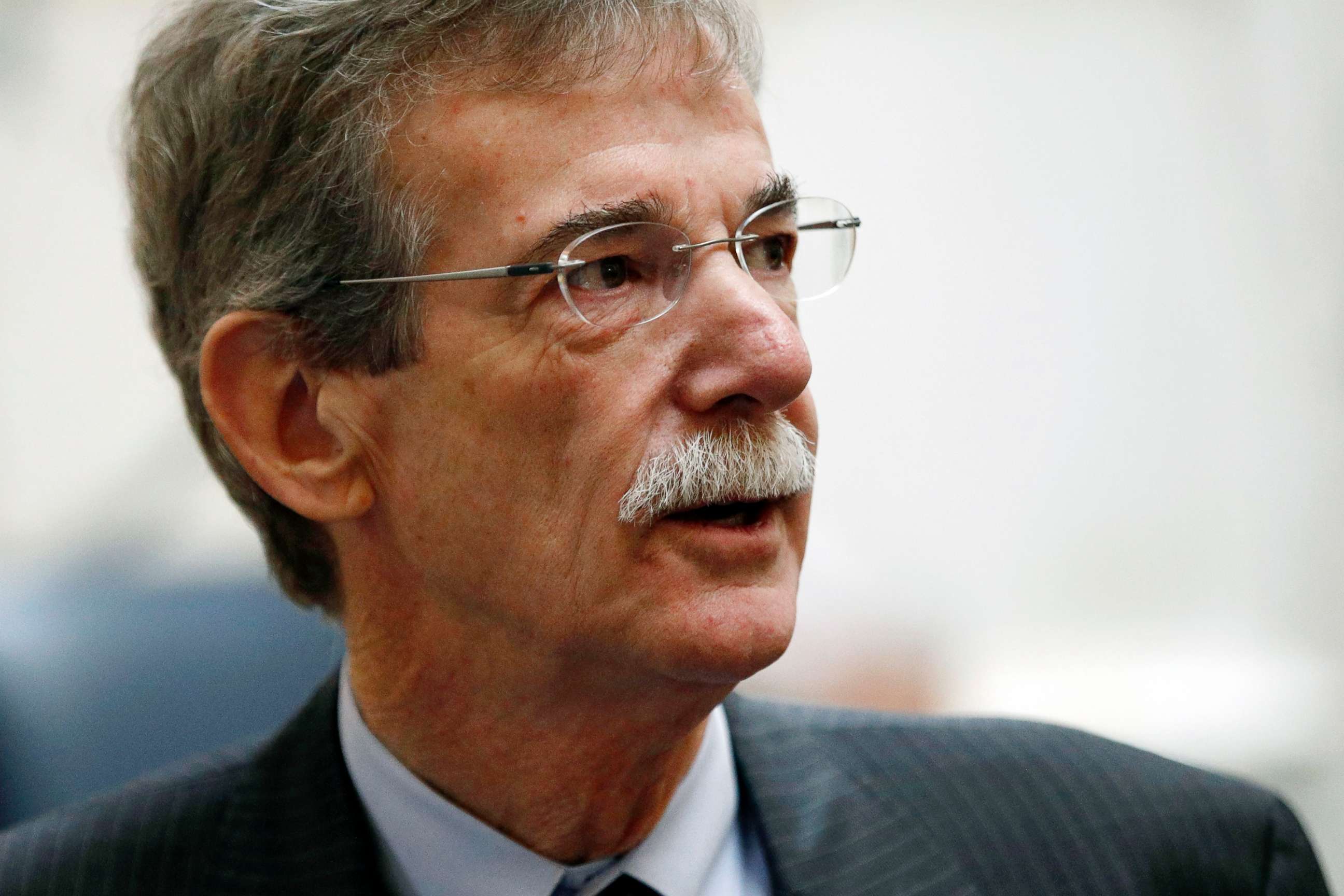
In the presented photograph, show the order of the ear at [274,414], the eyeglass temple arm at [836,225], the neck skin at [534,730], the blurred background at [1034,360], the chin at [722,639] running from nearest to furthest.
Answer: the chin at [722,639]
the neck skin at [534,730]
the ear at [274,414]
the eyeglass temple arm at [836,225]
the blurred background at [1034,360]

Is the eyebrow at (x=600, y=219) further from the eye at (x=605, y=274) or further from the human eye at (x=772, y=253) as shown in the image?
the human eye at (x=772, y=253)

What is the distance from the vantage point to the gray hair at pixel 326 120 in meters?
1.44

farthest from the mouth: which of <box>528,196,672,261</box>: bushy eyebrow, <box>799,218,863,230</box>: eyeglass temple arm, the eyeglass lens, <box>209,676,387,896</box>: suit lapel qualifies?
<box>209,676,387,896</box>: suit lapel

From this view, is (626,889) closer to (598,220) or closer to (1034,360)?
(598,220)

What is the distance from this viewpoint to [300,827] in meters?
1.60

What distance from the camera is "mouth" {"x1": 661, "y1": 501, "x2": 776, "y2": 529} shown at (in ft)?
4.60

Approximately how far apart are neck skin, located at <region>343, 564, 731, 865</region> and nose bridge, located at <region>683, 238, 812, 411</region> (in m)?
0.33

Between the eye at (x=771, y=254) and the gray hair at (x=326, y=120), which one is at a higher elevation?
the gray hair at (x=326, y=120)

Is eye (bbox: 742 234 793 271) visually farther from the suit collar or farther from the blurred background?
the blurred background

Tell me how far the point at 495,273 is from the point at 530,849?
0.70 metres

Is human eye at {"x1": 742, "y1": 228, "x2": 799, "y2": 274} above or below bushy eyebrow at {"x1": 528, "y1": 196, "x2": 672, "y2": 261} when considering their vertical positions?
below

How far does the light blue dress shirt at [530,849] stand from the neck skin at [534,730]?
21mm

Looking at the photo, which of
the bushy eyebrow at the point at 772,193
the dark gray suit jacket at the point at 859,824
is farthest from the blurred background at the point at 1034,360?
the bushy eyebrow at the point at 772,193

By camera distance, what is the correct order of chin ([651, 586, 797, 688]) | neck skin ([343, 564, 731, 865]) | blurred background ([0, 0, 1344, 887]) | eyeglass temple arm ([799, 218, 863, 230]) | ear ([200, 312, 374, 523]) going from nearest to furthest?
chin ([651, 586, 797, 688]) → neck skin ([343, 564, 731, 865]) → ear ([200, 312, 374, 523]) → eyeglass temple arm ([799, 218, 863, 230]) → blurred background ([0, 0, 1344, 887])
